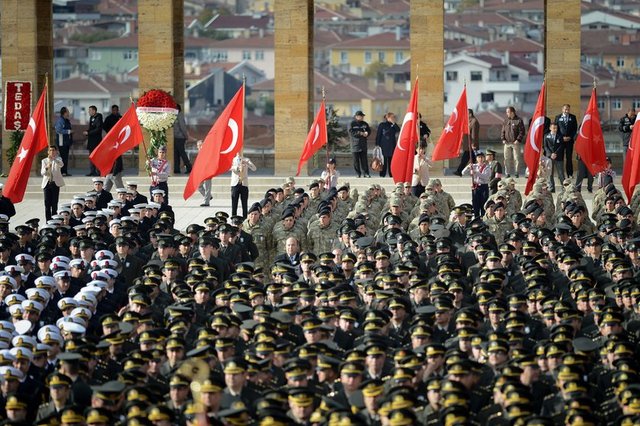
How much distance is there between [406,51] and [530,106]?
23522 millimetres

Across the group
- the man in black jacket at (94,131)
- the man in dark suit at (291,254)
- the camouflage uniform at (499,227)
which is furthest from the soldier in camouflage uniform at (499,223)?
the man in black jacket at (94,131)

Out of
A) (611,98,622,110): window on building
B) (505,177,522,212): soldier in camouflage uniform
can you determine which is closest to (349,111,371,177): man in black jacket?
(505,177,522,212): soldier in camouflage uniform

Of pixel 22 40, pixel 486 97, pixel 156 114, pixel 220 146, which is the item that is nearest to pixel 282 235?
pixel 220 146

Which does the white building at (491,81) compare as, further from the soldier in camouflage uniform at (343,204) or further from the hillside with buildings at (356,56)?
the soldier in camouflage uniform at (343,204)

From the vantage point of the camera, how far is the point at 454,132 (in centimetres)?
2769

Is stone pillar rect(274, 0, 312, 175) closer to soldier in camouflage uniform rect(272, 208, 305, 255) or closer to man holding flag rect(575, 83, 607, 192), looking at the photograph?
man holding flag rect(575, 83, 607, 192)

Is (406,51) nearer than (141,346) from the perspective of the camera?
No

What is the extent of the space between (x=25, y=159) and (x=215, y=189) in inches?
286

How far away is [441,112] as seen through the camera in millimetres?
34344

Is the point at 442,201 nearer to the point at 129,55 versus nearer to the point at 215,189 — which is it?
the point at 215,189

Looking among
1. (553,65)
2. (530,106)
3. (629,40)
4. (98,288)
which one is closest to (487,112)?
(530,106)

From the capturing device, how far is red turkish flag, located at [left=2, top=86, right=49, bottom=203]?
26156mm

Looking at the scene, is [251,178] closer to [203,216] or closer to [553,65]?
[203,216]

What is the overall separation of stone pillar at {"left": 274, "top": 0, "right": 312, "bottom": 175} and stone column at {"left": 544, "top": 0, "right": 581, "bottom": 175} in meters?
4.91
